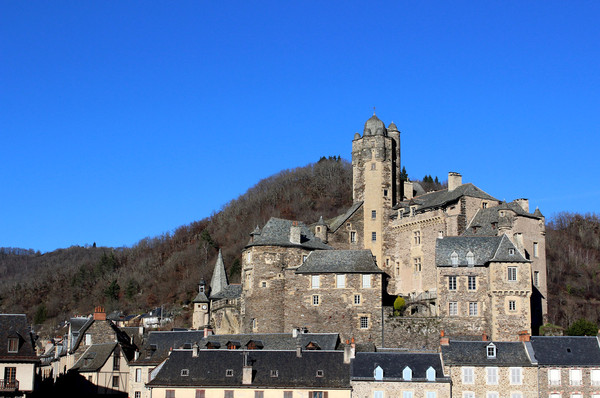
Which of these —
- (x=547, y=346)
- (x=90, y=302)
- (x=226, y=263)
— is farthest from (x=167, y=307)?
(x=547, y=346)

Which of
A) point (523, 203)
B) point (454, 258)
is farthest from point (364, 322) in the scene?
point (523, 203)

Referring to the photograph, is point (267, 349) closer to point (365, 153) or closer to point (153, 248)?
point (365, 153)

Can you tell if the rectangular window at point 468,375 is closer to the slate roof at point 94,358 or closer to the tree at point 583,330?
the tree at point 583,330

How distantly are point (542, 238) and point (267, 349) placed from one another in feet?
85.9

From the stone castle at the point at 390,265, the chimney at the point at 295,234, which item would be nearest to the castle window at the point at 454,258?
the stone castle at the point at 390,265

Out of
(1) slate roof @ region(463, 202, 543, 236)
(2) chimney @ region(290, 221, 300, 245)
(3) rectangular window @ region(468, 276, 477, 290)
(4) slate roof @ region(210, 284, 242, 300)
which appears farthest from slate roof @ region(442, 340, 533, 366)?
(4) slate roof @ region(210, 284, 242, 300)

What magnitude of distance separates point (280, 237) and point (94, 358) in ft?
56.2

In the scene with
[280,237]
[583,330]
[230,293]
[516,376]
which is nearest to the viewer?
[516,376]

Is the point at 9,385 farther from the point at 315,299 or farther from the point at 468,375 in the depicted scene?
the point at 468,375

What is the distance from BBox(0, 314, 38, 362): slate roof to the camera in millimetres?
46500

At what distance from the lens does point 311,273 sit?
61719 mm

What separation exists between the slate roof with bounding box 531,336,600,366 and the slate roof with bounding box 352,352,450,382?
634cm

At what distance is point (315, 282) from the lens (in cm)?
6156

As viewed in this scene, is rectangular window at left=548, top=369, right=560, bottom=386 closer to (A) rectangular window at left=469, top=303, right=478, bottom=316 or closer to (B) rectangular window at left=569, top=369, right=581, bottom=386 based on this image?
(B) rectangular window at left=569, top=369, right=581, bottom=386
